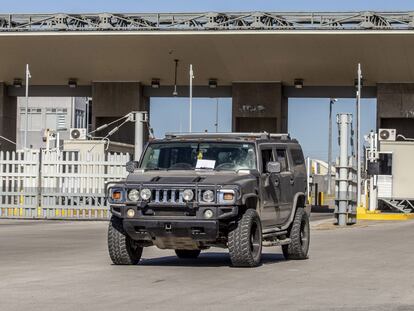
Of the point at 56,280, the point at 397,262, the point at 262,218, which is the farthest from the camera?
the point at 397,262

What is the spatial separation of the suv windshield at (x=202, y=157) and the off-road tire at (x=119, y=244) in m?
1.24

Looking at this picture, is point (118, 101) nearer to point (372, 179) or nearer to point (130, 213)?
point (372, 179)

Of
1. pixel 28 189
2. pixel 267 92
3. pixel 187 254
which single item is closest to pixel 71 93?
pixel 267 92

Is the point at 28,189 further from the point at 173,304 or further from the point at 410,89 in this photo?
the point at 410,89

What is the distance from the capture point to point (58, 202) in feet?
118

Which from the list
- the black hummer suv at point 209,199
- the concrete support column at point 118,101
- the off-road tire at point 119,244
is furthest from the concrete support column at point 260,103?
the off-road tire at point 119,244

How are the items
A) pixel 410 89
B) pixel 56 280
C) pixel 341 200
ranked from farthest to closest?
pixel 410 89 → pixel 341 200 → pixel 56 280

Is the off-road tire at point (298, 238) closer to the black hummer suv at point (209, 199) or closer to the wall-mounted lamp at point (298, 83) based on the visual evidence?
the black hummer suv at point (209, 199)

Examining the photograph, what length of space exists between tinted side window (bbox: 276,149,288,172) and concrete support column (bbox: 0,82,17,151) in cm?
4867

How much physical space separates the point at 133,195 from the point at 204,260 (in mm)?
2752

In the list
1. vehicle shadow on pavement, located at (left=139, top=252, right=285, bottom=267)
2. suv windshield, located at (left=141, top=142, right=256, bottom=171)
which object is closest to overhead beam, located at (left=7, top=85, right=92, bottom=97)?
vehicle shadow on pavement, located at (left=139, top=252, right=285, bottom=267)

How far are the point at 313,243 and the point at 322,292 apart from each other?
11.1m

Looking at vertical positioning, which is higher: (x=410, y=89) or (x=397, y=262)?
(x=410, y=89)

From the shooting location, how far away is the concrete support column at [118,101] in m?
62.9
